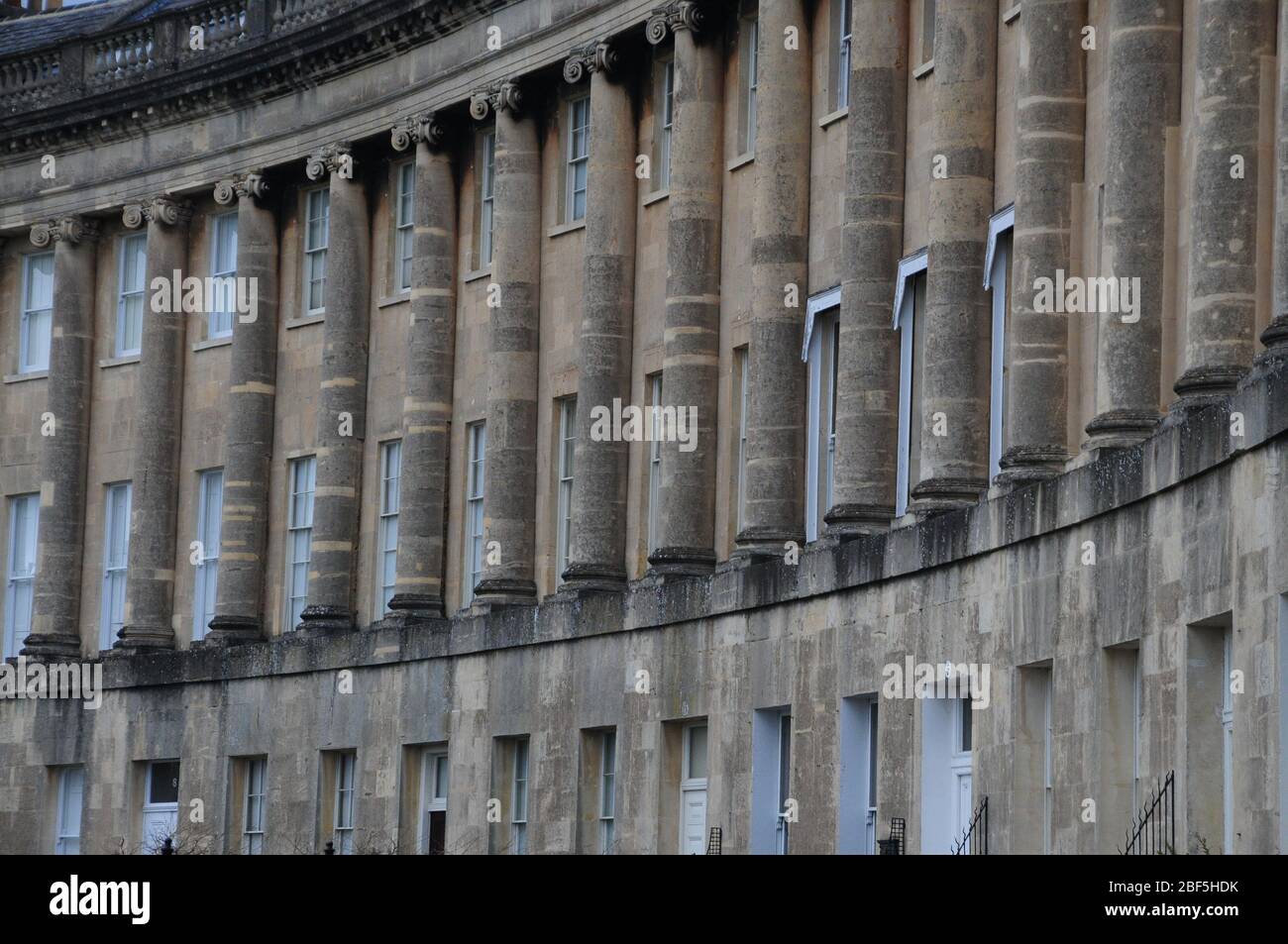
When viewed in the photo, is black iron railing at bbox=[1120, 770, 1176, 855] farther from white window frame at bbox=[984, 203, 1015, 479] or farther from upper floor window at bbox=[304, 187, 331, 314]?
upper floor window at bbox=[304, 187, 331, 314]

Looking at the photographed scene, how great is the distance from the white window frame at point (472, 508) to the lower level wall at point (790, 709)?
1253 mm

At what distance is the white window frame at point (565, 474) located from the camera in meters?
43.2

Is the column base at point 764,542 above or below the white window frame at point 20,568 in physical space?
below

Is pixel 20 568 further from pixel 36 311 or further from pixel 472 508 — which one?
pixel 472 508

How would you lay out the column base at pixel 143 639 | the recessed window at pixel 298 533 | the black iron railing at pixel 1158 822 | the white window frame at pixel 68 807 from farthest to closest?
the white window frame at pixel 68 807, the column base at pixel 143 639, the recessed window at pixel 298 533, the black iron railing at pixel 1158 822

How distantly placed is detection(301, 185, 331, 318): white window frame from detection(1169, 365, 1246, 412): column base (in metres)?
24.9

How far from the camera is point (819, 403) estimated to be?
122 feet

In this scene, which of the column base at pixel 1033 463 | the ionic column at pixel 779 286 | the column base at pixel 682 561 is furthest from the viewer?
the column base at pixel 682 561

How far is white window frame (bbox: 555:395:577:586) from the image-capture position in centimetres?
4316

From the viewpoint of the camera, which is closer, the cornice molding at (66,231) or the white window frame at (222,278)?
the white window frame at (222,278)

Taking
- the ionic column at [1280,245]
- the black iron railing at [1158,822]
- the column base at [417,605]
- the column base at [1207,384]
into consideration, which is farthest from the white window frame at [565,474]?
the ionic column at [1280,245]

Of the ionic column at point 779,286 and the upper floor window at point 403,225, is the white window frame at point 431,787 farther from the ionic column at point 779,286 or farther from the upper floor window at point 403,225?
the ionic column at point 779,286

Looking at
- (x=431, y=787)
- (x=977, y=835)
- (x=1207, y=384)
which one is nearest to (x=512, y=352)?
(x=431, y=787)
